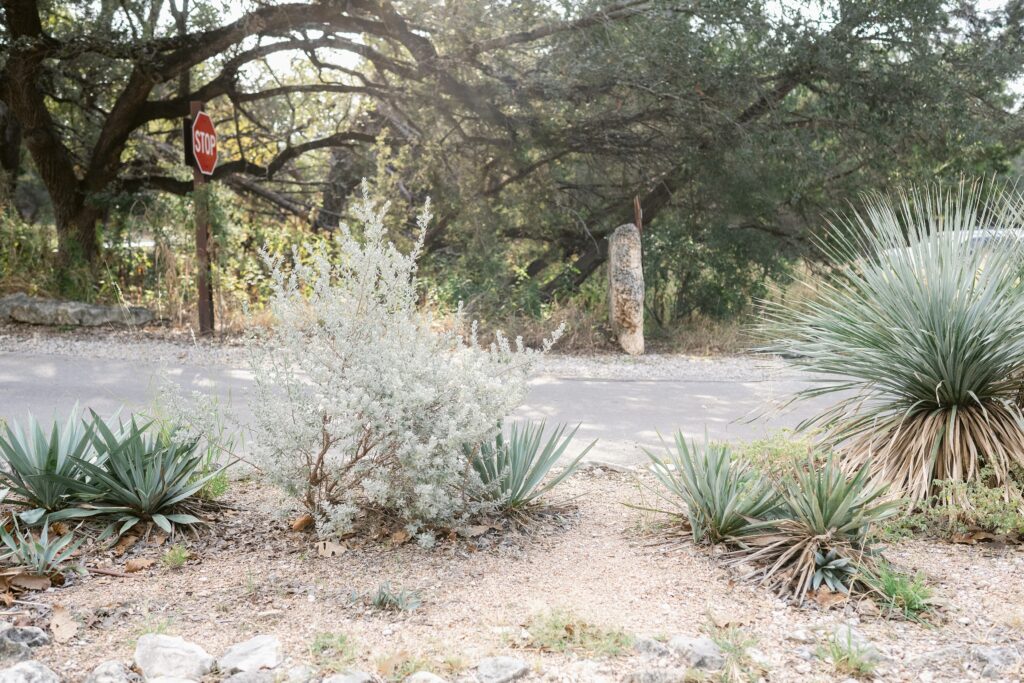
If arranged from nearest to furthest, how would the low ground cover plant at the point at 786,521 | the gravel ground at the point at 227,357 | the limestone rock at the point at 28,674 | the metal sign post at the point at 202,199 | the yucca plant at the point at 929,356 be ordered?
1. the limestone rock at the point at 28,674
2. the low ground cover plant at the point at 786,521
3. the yucca plant at the point at 929,356
4. the gravel ground at the point at 227,357
5. the metal sign post at the point at 202,199

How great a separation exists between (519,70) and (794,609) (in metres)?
9.94

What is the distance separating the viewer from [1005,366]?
5059 millimetres

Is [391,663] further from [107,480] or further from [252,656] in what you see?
[107,480]

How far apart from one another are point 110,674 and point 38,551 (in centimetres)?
122

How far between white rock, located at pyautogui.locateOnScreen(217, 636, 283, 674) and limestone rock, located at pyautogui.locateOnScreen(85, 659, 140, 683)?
0.28 m

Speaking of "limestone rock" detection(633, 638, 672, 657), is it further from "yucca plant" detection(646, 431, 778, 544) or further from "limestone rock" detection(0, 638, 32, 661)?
"limestone rock" detection(0, 638, 32, 661)

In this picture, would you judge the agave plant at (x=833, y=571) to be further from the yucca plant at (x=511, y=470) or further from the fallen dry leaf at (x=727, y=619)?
the yucca plant at (x=511, y=470)

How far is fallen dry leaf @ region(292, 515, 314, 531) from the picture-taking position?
14.9 feet

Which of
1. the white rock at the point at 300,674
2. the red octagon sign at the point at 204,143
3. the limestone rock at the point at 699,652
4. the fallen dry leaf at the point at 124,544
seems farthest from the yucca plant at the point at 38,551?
the red octagon sign at the point at 204,143

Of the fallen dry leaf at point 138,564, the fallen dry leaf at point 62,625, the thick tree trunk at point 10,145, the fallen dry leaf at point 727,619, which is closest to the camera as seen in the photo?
the fallen dry leaf at point 62,625

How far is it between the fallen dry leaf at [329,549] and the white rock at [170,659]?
1.03 m

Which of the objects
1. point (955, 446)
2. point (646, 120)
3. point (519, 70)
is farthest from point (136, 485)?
point (646, 120)

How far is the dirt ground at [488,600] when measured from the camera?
131 inches

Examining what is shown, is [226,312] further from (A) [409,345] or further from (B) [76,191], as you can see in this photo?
(A) [409,345]
